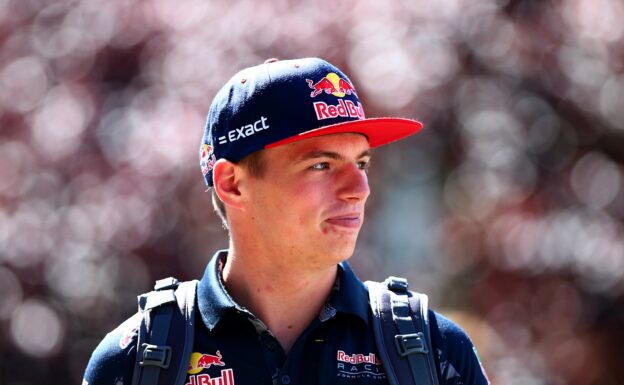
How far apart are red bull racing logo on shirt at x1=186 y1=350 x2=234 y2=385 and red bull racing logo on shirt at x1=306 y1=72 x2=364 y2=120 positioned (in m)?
0.81

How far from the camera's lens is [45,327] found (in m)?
5.66

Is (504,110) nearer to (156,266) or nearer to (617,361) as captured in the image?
(617,361)

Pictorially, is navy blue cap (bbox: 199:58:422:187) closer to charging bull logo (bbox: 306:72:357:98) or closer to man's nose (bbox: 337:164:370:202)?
charging bull logo (bbox: 306:72:357:98)

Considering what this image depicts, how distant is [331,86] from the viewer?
131 inches

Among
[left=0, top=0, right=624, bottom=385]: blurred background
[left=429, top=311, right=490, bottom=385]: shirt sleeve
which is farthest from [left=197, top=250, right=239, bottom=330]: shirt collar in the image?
[left=0, top=0, right=624, bottom=385]: blurred background

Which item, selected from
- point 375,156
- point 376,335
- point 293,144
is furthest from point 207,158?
point 375,156

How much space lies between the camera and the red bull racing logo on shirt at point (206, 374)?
3.15 meters

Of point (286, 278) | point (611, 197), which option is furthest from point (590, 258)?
point (286, 278)

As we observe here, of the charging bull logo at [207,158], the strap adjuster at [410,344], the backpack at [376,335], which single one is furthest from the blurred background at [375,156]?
the strap adjuster at [410,344]

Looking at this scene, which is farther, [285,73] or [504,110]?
[504,110]

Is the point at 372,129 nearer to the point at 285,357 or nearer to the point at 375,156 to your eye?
the point at 285,357

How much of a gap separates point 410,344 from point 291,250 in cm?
47

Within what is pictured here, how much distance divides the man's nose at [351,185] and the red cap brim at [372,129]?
0.13 meters

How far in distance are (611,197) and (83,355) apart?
2992mm
